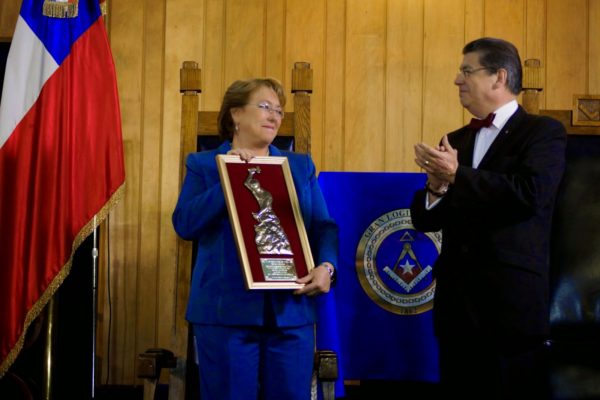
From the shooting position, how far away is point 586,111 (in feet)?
10.6

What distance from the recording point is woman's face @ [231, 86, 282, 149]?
265cm

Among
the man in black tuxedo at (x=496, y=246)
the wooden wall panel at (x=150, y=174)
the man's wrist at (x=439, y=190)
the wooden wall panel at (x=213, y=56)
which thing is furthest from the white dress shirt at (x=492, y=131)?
the wooden wall panel at (x=150, y=174)

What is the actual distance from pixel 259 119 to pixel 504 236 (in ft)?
2.80

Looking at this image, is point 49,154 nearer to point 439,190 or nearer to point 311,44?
point 311,44

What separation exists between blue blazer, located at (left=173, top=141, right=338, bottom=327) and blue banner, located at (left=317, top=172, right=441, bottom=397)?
2.00 ft

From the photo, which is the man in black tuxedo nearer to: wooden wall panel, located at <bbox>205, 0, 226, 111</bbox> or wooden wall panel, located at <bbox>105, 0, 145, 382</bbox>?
wooden wall panel, located at <bbox>205, 0, 226, 111</bbox>

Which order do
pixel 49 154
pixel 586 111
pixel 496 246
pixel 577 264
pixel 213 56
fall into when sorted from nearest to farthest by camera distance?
pixel 496 246 < pixel 577 264 < pixel 586 111 < pixel 49 154 < pixel 213 56

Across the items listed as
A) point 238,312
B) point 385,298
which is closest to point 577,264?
point 385,298

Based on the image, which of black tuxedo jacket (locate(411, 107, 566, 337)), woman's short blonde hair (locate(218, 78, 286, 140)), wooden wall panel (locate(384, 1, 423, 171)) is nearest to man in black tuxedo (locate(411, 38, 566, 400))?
black tuxedo jacket (locate(411, 107, 566, 337))

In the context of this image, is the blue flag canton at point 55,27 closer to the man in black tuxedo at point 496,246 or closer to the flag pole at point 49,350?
the flag pole at point 49,350

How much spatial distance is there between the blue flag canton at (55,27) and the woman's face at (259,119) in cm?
→ 116

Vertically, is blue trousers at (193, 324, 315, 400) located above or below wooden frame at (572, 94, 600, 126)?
below

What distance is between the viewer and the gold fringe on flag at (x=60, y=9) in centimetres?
347

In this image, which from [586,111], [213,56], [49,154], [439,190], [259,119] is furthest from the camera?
[213,56]
